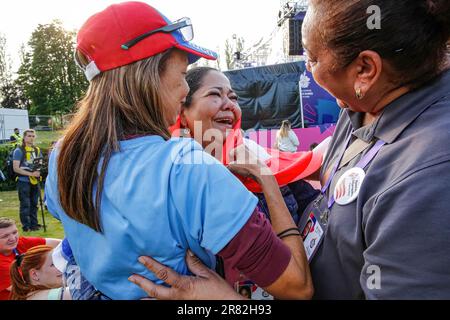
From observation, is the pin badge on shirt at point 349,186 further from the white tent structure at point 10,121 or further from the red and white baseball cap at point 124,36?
the white tent structure at point 10,121

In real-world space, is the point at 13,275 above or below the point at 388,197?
below

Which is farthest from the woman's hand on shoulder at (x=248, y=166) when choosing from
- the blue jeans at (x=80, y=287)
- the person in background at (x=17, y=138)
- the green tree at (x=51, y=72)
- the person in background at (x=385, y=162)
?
the green tree at (x=51, y=72)

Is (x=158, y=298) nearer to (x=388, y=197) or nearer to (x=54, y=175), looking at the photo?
(x=54, y=175)

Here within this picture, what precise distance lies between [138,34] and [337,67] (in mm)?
788

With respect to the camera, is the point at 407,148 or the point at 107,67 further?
the point at 107,67


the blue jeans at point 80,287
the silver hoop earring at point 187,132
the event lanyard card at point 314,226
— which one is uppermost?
the silver hoop earring at point 187,132

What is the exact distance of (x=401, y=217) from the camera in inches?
40.0

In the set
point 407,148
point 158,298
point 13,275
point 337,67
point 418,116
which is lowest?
point 13,275

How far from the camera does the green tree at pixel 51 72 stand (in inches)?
1346

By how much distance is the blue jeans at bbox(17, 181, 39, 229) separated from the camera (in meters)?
8.38

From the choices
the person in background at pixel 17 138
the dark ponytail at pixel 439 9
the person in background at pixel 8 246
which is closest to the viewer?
the dark ponytail at pixel 439 9

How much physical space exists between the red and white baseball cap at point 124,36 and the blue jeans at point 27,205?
27.3 ft
